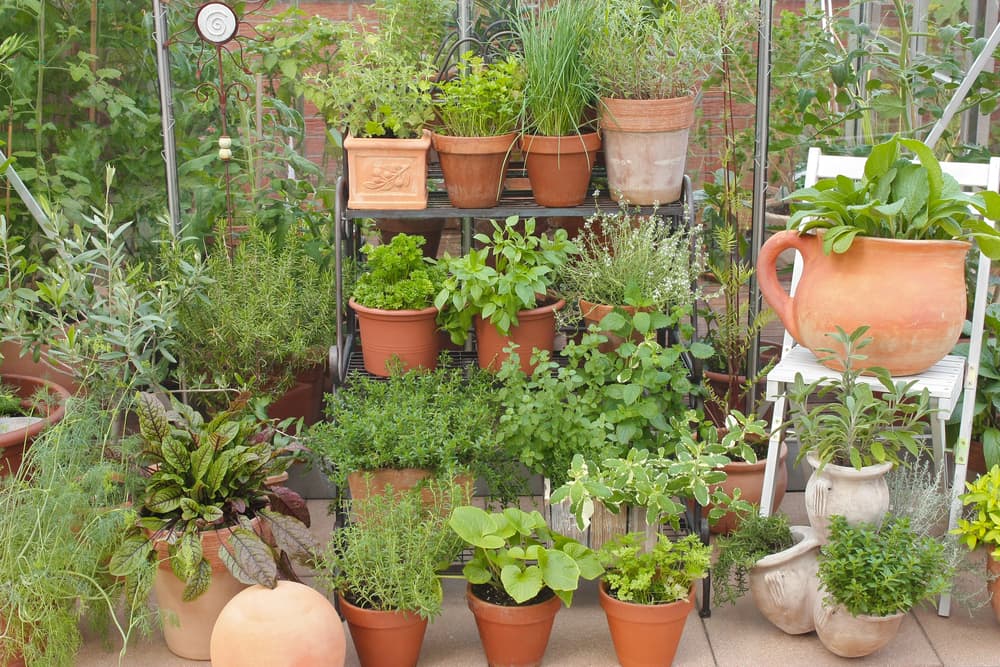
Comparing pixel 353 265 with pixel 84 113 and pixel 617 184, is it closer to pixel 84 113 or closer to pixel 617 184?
pixel 617 184

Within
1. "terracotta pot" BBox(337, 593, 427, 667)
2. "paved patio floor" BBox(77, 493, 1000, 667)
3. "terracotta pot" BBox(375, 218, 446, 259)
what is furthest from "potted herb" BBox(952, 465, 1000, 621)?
"terracotta pot" BBox(375, 218, 446, 259)

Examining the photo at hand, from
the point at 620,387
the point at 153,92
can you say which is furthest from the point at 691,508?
the point at 153,92

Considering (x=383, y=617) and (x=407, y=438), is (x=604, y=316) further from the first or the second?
(x=383, y=617)

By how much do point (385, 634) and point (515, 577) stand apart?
0.36 m

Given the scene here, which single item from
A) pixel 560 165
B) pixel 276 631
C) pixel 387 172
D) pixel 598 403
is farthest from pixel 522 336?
pixel 276 631

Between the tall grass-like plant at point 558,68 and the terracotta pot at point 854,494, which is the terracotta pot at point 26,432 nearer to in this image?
the tall grass-like plant at point 558,68

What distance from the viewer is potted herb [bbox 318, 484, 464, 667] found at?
2867 mm

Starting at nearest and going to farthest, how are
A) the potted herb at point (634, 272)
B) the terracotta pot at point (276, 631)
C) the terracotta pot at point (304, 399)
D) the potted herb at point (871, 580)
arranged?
the terracotta pot at point (276, 631) < the potted herb at point (871, 580) < the potted herb at point (634, 272) < the terracotta pot at point (304, 399)

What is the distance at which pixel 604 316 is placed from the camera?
10.7 feet

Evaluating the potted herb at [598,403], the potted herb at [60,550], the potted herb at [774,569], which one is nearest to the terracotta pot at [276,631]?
the potted herb at [60,550]

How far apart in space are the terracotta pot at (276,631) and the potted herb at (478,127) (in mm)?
1267

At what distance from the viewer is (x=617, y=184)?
3.42 metres

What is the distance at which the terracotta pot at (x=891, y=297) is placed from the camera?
296 cm

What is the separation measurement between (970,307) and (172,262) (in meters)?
2.67
